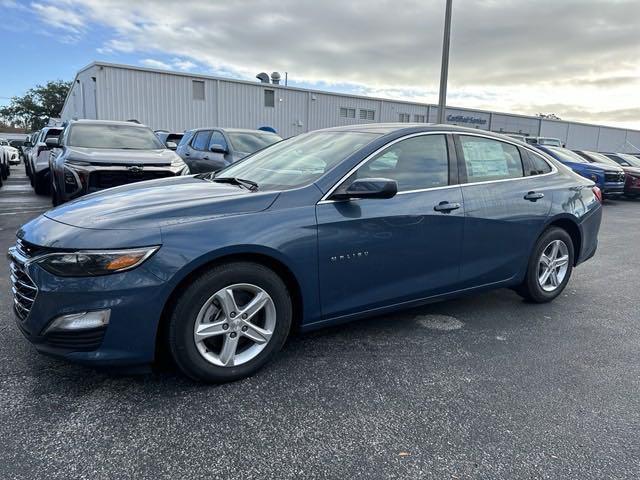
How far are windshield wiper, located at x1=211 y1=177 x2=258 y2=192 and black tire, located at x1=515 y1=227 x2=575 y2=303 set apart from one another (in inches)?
100

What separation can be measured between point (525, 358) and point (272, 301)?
1823 millimetres

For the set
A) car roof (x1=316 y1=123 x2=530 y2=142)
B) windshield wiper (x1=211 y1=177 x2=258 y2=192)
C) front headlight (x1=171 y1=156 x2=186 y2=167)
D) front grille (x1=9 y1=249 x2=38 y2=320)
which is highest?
car roof (x1=316 y1=123 x2=530 y2=142)

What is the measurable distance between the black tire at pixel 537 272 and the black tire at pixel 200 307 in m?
2.43

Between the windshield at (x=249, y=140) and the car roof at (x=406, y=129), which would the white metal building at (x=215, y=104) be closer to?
the windshield at (x=249, y=140)

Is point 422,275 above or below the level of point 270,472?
above

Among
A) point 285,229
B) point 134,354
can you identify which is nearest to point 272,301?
point 285,229

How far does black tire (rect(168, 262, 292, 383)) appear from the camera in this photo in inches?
102

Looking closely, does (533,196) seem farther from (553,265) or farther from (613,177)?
(613,177)

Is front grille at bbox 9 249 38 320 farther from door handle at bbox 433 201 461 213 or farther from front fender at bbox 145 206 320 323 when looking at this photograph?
door handle at bbox 433 201 461 213

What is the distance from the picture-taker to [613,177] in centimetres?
1395

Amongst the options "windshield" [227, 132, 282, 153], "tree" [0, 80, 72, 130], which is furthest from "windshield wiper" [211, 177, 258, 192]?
"tree" [0, 80, 72, 130]

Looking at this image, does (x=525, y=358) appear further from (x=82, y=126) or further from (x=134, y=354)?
(x=82, y=126)

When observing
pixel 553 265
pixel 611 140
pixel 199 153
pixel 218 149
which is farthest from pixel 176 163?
pixel 611 140

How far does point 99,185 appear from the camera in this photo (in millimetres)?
6746
